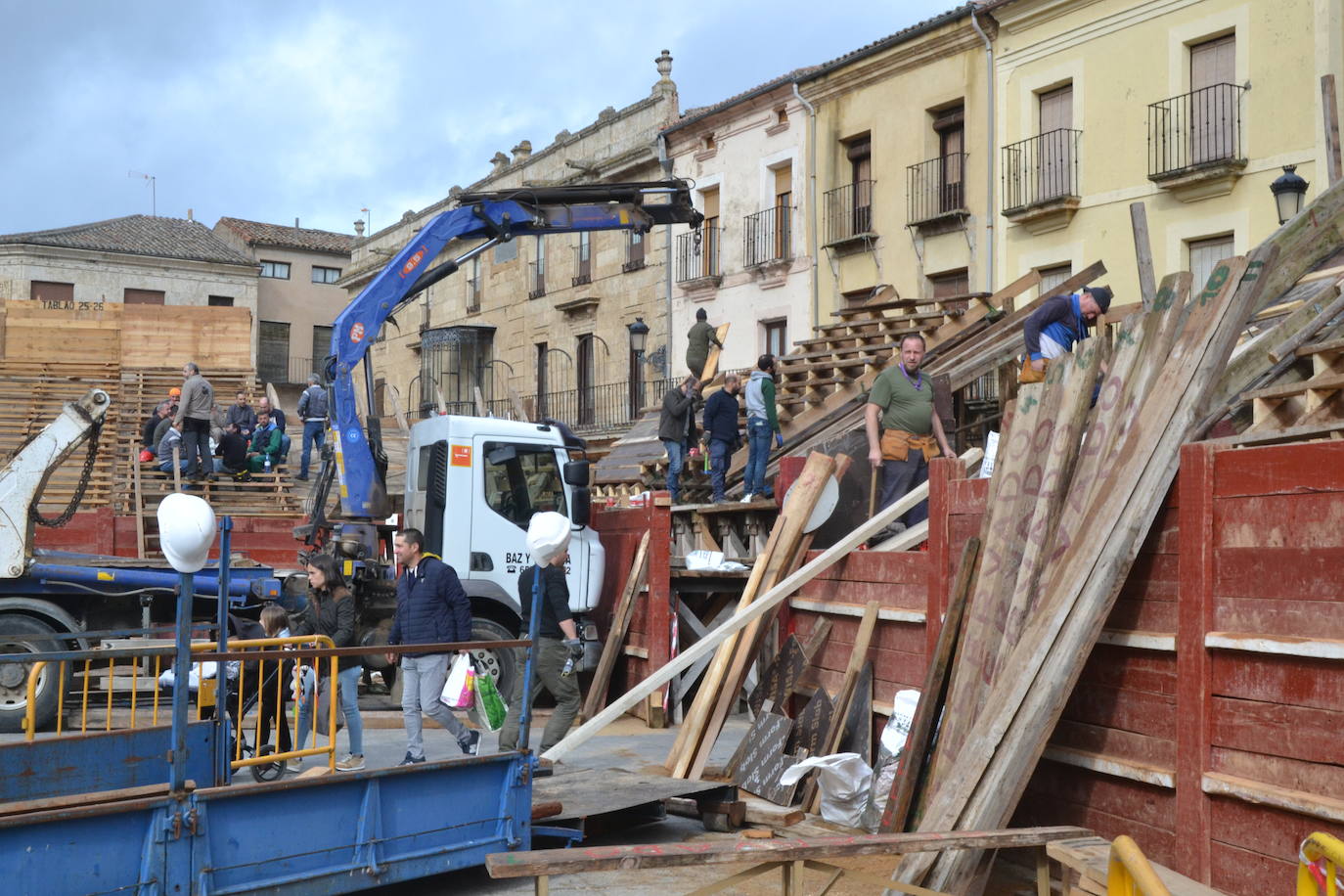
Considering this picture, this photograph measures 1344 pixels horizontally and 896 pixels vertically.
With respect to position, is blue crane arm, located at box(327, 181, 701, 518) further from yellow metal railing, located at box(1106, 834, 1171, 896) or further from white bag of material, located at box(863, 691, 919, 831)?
yellow metal railing, located at box(1106, 834, 1171, 896)

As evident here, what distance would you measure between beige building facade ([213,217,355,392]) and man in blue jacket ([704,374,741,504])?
141 feet

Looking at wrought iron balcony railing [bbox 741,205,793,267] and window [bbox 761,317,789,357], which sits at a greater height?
wrought iron balcony railing [bbox 741,205,793,267]

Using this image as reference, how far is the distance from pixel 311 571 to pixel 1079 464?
590cm

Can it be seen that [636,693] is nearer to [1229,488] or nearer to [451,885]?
[451,885]

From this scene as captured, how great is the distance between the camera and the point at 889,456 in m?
11.2

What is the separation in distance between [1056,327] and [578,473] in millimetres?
4650

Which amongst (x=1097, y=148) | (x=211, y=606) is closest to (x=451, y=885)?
(x=211, y=606)

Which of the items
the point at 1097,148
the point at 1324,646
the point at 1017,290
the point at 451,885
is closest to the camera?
the point at 1324,646

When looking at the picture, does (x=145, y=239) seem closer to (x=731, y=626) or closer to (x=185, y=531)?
(x=731, y=626)

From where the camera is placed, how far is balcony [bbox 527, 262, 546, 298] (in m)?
36.8

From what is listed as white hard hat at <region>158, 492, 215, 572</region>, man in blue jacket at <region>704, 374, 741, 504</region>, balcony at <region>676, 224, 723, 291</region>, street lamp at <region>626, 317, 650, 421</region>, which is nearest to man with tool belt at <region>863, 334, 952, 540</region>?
man in blue jacket at <region>704, 374, 741, 504</region>

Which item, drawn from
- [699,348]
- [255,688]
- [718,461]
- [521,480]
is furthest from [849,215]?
[255,688]

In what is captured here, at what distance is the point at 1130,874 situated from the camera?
12.3ft

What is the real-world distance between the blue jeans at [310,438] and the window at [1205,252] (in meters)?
13.7
